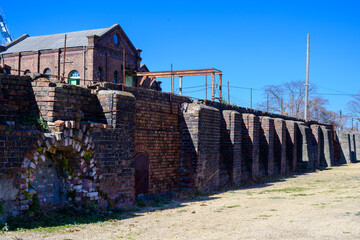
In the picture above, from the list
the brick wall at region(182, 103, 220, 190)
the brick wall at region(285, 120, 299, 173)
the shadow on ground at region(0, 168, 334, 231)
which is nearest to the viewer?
the shadow on ground at region(0, 168, 334, 231)

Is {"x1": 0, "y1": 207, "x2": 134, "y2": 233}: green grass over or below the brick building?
below

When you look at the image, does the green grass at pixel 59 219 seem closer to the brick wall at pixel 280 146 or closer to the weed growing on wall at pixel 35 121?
the weed growing on wall at pixel 35 121

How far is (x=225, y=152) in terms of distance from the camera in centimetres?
1410

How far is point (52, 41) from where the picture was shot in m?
33.2

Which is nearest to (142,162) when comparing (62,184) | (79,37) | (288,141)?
(62,184)

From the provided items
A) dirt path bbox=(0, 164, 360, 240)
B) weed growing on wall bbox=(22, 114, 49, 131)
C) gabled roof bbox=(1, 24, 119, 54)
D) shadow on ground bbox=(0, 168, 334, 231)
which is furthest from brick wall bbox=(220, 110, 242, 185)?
gabled roof bbox=(1, 24, 119, 54)

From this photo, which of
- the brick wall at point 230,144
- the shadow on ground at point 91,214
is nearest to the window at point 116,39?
the brick wall at point 230,144

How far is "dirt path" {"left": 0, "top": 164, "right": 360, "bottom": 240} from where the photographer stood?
6594 millimetres

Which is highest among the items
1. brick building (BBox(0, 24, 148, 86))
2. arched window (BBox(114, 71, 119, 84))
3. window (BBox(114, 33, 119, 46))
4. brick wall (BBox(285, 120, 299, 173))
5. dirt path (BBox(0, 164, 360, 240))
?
window (BBox(114, 33, 119, 46))

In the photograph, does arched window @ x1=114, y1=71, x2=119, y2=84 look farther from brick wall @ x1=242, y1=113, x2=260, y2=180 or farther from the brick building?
brick wall @ x1=242, y1=113, x2=260, y2=180

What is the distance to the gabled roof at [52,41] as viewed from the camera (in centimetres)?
3155

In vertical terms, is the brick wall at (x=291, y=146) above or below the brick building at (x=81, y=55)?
below

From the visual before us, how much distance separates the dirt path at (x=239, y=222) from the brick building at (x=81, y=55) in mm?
21448

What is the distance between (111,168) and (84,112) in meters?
1.28
